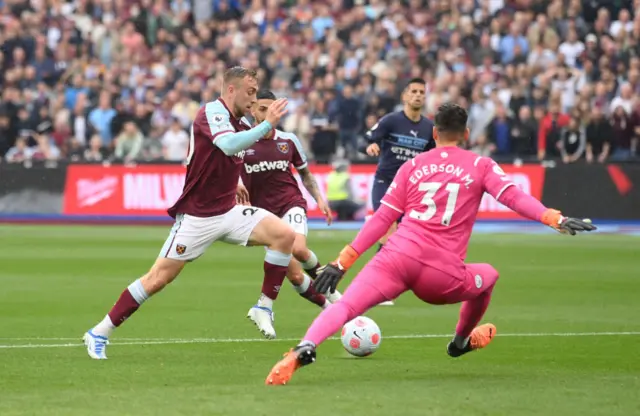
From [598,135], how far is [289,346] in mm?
17089

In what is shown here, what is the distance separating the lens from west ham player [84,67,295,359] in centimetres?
1042

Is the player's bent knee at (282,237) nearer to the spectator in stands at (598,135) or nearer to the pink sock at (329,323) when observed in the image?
the pink sock at (329,323)

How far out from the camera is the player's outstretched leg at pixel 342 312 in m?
8.62

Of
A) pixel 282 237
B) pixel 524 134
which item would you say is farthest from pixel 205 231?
pixel 524 134

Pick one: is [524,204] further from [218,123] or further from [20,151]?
[20,151]

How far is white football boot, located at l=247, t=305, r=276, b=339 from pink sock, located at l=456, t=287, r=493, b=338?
2.01m

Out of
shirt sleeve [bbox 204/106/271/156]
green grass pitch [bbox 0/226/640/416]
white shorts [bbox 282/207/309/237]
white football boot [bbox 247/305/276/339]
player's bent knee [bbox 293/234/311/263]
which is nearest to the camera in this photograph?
green grass pitch [bbox 0/226/640/416]

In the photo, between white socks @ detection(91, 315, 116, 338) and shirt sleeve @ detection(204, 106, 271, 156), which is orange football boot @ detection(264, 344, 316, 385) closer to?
shirt sleeve @ detection(204, 106, 271, 156)

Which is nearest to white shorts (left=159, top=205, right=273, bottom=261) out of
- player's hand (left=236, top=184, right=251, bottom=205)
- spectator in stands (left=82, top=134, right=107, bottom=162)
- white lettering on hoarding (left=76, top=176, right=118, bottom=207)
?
player's hand (left=236, top=184, right=251, bottom=205)

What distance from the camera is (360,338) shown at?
1012 cm

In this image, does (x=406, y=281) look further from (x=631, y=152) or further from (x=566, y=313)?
(x=631, y=152)

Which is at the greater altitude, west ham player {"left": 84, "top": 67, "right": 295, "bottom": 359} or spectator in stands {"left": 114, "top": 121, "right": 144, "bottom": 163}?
west ham player {"left": 84, "top": 67, "right": 295, "bottom": 359}

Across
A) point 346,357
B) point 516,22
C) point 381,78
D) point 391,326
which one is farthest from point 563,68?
point 346,357

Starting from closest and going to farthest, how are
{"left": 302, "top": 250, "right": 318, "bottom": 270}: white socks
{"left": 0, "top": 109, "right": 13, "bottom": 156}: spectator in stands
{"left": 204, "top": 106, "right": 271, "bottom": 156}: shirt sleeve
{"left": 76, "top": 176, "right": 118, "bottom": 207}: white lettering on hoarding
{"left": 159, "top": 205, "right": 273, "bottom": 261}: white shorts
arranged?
{"left": 204, "top": 106, "right": 271, "bottom": 156}: shirt sleeve, {"left": 159, "top": 205, "right": 273, "bottom": 261}: white shorts, {"left": 302, "top": 250, "right": 318, "bottom": 270}: white socks, {"left": 76, "top": 176, "right": 118, "bottom": 207}: white lettering on hoarding, {"left": 0, "top": 109, "right": 13, "bottom": 156}: spectator in stands
